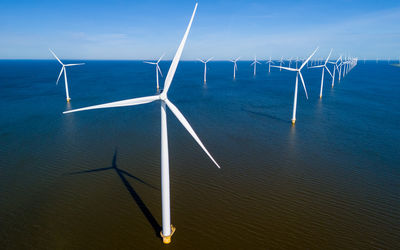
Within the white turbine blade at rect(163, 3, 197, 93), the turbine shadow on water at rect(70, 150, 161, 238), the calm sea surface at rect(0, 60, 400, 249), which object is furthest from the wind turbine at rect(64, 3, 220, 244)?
the calm sea surface at rect(0, 60, 400, 249)

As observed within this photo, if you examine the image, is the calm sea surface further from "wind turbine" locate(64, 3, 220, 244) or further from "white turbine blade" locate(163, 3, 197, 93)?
"white turbine blade" locate(163, 3, 197, 93)

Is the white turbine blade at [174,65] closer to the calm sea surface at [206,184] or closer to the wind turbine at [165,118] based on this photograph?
the wind turbine at [165,118]

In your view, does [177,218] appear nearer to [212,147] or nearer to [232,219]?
[232,219]

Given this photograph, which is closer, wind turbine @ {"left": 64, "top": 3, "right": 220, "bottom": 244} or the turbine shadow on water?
wind turbine @ {"left": 64, "top": 3, "right": 220, "bottom": 244}

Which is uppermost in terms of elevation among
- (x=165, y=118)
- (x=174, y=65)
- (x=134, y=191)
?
(x=174, y=65)

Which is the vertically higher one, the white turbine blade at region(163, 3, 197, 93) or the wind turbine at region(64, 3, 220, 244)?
the white turbine blade at region(163, 3, 197, 93)

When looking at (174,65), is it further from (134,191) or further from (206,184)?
(206,184)

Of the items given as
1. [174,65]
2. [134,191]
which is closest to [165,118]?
[174,65]

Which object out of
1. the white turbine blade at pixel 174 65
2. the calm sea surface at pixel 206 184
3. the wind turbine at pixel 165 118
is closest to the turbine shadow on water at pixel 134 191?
the calm sea surface at pixel 206 184
